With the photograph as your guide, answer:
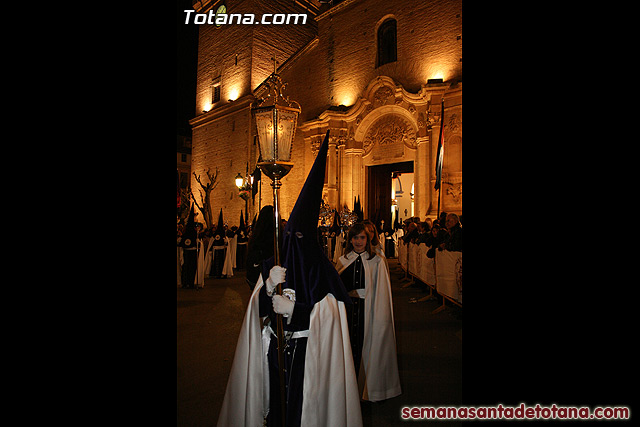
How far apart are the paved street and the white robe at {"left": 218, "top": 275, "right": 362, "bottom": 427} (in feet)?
3.52

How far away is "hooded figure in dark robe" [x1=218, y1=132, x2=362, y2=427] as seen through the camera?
2521 millimetres

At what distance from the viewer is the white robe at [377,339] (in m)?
3.78

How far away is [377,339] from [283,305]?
5.62 ft

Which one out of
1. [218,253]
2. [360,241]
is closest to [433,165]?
[218,253]

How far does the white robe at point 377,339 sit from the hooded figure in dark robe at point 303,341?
126 centimetres

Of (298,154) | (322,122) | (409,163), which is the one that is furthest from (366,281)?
(298,154)

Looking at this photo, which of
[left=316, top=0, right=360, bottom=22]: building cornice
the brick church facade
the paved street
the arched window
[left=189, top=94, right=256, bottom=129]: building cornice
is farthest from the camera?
[left=189, top=94, right=256, bottom=129]: building cornice

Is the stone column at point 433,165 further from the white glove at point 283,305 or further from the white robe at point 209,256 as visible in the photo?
the white glove at point 283,305

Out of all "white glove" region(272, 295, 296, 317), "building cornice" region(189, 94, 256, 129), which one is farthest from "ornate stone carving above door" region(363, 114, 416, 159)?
"white glove" region(272, 295, 296, 317)

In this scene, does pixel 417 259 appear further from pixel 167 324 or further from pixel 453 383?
pixel 167 324

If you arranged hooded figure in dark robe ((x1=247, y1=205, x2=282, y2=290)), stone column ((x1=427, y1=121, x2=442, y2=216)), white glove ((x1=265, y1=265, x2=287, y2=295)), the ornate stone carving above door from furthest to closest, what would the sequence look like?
the ornate stone carving above door < stone column ((x1=427, y1=121, x2=442, y2=216)) < hooded figure in dark robe ((x1=247, y1=205, x2=282, y2=290)) < white glove ((x1=265, y1=265, x2=287, y2=295))

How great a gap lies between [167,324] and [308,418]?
1.35 m

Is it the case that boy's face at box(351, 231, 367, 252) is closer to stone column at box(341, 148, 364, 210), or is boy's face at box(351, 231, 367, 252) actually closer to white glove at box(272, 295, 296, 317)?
white glove at box(272, 295, 296, 317)

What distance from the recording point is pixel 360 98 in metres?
17.0
